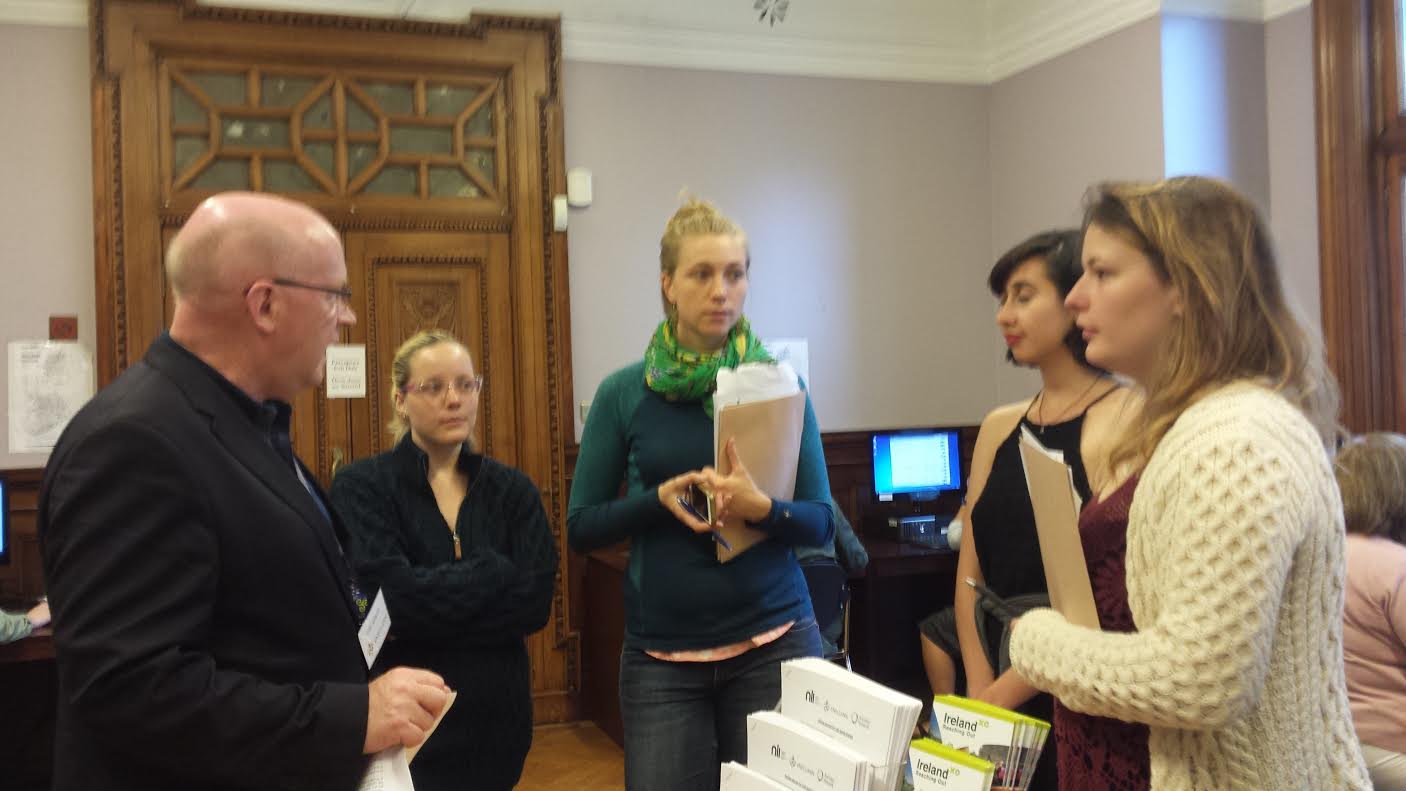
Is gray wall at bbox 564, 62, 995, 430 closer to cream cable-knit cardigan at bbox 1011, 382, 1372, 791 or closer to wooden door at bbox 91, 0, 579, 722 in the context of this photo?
wooden door at bbox 91, 0, 579, 722

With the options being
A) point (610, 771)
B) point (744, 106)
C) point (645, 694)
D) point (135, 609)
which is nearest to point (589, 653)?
point (610, 771)

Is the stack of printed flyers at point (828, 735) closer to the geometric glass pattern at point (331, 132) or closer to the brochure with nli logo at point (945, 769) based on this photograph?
the brochure with nli logo at point (945, 769)

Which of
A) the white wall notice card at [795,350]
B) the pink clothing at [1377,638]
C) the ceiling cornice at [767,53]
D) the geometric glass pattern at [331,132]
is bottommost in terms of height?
the pink clothing at [1377,638]

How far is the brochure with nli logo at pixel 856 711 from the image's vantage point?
47.8 inches

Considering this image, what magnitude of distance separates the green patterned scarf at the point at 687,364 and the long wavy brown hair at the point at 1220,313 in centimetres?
86

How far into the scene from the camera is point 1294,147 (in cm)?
452

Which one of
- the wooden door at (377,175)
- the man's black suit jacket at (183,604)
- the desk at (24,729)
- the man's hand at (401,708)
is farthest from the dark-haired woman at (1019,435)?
the desk at (24,729)

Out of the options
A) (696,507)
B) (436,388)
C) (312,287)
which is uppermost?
(312,287)

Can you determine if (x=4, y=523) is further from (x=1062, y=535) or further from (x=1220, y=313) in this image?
(x=1220, y=313)

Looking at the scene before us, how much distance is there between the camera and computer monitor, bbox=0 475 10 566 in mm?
4137

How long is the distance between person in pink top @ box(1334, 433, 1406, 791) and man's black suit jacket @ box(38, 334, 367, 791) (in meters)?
2.17

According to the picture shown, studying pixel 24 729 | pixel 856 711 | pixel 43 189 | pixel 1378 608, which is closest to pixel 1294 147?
pixel 1378 608

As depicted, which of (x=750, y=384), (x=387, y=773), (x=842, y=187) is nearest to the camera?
(x=387, y=773)

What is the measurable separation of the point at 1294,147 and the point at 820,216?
6.47ft
